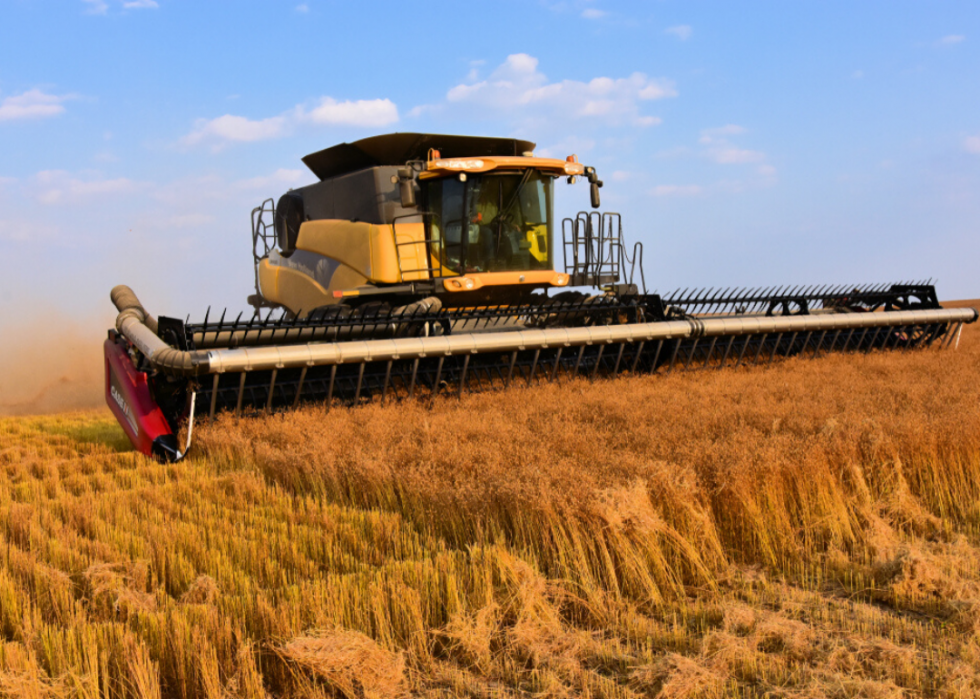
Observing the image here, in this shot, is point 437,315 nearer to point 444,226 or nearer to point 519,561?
point 444,226

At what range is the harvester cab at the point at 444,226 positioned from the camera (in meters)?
7.04

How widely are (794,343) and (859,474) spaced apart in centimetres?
495

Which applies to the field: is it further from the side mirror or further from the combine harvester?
the side mirror

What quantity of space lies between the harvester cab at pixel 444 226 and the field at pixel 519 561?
8.86 ft

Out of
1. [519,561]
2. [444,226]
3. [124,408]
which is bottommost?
[519,561]

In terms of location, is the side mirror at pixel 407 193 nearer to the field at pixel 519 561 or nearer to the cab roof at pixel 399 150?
the cab roof at pixel 399 150

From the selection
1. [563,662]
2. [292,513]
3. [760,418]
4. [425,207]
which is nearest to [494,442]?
[292,513]

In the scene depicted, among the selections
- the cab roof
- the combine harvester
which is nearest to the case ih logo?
the combine harvester

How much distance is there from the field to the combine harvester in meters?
0.79

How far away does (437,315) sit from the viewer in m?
6.26

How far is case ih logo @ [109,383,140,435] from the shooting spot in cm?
505

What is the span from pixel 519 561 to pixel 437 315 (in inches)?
152

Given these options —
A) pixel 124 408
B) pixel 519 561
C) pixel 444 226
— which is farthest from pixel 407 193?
pixel 519 561

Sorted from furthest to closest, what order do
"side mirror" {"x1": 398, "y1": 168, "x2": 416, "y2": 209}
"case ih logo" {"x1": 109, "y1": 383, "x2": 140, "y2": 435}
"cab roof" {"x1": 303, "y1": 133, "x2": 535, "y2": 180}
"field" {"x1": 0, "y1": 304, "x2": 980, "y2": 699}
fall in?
1. "cab roof" {"x1": 303, "y1": 133, "x2": 535, "y2": 180}
2. "side mirror" {"x1": 398, "y1": 168, "x2": 416, "y2": 209}
3. "case ih logo" {"x1": 109, "y1": 383, "x2": 140, "y2": 435}
4. "field" {"x1": 0, "y1": 304, "x2": 980, "y2": 699}
